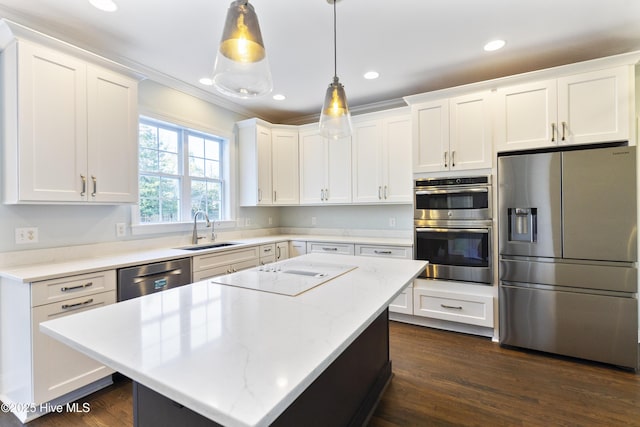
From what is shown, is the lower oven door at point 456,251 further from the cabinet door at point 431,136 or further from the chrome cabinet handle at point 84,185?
the chrome cabinet handle at point 84,185

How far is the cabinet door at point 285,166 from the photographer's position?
417cm

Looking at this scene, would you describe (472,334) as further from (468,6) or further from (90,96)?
(90,96)

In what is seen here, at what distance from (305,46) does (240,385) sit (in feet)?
8.54

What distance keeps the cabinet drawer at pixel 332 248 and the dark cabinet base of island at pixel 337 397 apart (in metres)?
1.39

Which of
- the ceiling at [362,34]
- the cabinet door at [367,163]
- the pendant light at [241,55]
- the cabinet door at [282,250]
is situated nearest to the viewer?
the pendant light at [241,55]

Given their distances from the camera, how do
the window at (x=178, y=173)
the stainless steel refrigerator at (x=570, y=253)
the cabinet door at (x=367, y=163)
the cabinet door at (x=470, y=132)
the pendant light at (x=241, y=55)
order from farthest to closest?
the cabinet door at (x=367, y=163), the window at (x=178, y=173), the cabinet door at (x=470, y=132), the stainless steel refrigerator at (x=570, y=253), the pendant light at (x=241, y=55)

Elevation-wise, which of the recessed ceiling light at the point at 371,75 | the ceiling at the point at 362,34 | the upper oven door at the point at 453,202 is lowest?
the upper oven door at the point at 453,202

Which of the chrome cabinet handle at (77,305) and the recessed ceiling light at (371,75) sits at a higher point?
the recessed ceiling light at (371,75)

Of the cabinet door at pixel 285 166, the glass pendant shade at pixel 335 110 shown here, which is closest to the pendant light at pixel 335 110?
the glass pendant shade at pixel 335 110

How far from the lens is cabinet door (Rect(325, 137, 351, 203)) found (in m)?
3.91

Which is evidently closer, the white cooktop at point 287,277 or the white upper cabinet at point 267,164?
the white cooktop at point 287,277

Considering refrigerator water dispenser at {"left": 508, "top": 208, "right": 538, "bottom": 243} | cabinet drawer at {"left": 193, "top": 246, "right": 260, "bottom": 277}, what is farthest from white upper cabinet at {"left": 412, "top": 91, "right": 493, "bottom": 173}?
cabinet drawer at {"left": 193, "top": 246, "right": 260, "bottom": 277}

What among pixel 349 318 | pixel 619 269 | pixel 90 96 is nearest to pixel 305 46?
pixel 90 96

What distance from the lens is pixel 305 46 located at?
2.58 metres
